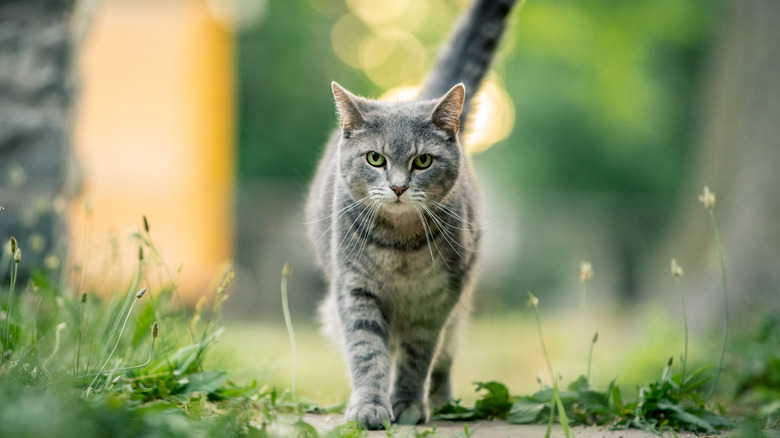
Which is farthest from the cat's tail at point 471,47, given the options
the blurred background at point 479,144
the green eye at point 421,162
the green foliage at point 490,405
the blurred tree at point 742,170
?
the blurred tree at point 742,170

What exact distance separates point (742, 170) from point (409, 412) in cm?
430

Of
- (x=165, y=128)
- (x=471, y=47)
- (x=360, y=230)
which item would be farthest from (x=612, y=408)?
(x=165, y=128)

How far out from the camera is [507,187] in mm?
11305

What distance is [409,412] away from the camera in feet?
8.87

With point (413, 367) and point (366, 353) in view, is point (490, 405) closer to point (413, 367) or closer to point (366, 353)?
point (413, 367)

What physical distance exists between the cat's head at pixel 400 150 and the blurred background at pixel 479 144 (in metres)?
1.01

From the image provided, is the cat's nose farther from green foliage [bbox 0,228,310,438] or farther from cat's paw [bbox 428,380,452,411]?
cat's paw [bbox 428,380,452,411]

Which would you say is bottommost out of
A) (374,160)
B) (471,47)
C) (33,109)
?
(374,160)

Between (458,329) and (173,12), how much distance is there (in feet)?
30.2

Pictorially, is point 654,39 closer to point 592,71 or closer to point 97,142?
point 592,71

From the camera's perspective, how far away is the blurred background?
4648 mm

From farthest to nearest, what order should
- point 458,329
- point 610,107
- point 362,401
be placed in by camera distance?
1. point 610,107
2. point 458,329
3. point 362,401

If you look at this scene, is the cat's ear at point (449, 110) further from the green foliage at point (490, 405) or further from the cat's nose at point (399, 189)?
the green foliage at point (490, 405)

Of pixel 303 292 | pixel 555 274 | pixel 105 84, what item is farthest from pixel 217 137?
pixel 555 274
